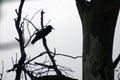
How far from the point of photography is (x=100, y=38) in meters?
2.70

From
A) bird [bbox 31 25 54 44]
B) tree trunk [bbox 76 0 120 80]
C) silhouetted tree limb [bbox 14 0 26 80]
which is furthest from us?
bird [bbox 31 25 54 44]

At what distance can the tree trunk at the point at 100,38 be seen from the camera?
104 inches

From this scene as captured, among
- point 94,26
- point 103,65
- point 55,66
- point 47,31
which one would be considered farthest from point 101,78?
point 47,31

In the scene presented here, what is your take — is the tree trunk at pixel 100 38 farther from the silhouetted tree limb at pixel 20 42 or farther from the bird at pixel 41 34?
the bird at pixel 41 34

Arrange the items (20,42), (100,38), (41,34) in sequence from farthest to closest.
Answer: (41,34)
(20,42)
(100,38)

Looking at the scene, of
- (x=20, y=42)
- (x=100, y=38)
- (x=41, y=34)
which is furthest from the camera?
(x=41, y=34)

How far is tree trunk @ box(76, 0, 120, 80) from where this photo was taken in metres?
2.65

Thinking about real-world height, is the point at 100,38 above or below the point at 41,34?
below

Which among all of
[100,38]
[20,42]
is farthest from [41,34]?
[100,38]

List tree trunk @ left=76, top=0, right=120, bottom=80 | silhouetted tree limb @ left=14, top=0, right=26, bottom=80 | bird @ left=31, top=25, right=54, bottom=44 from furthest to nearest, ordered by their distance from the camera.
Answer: bird @ left=31, top=25, right=54, bottom=44 < silhouetted tree limb @ left=14, top=0, right=26, bottom=80 < tree trunk @ left=76, top=0, right=120, bottom=80

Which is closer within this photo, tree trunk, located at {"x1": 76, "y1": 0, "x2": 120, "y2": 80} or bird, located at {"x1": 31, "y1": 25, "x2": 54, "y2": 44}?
tree trunk, located at {"x1": 76, "y1": 0, "x2": 120, "y2": 80}

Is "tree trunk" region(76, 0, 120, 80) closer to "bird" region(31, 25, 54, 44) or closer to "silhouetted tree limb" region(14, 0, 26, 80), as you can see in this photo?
"silhouetted tree limb" region(14, 0, 26, 80)

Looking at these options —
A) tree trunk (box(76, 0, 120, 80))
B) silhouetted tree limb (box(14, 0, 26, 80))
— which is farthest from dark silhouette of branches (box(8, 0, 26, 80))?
tree trunk (box(76, 0, 120, 80))

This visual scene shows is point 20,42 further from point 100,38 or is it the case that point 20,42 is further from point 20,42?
point 100,38
